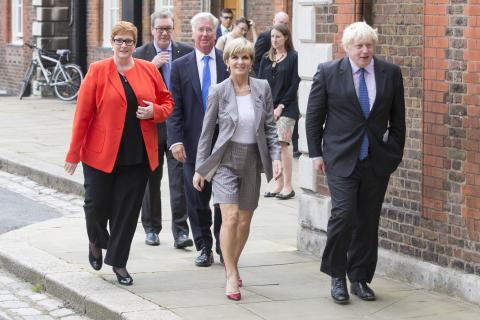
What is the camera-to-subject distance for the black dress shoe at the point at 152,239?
35.6ft

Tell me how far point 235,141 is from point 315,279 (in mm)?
1239

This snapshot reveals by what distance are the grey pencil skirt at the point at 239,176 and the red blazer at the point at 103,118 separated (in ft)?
1.85

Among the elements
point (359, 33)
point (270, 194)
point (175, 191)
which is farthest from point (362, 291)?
point (270, 194)

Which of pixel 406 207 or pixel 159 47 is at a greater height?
pixel 159 47

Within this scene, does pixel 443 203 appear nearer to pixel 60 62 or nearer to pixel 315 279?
pixel 315 279

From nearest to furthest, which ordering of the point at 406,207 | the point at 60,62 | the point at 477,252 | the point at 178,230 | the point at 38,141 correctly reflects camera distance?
1. the point at 477,252
2. the point at 406,207
3. the point at 178,230
4. the point at 38,141
5. the point at 60,62

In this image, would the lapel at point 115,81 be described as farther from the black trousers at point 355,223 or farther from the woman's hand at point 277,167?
the black trousers at point 355,223

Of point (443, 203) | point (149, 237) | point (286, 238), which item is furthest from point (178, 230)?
point (443, 203)

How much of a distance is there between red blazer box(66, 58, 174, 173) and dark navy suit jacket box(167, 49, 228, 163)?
2.29 feet

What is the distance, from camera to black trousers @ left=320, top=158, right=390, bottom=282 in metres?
8.38

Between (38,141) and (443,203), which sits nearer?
(443,203)

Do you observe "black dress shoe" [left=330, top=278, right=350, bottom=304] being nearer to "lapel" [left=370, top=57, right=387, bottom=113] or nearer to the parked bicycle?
"lapel" [left=370, top=57, right=387, bottom=113]

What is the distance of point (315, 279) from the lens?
9.32 meters

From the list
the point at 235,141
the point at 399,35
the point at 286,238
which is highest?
the point at 399,35
